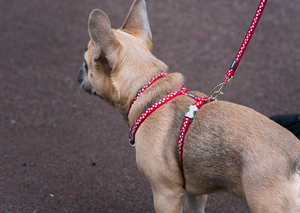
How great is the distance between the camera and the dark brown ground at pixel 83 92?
4219 millimetres

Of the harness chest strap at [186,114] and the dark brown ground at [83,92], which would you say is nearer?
the harness chest strap at [186,114]

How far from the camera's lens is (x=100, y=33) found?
2.82 metres

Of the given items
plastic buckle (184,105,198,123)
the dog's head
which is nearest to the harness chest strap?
plastic buckle (184,105,198,123)

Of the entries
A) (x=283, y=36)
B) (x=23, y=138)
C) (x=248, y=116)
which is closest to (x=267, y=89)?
(x=283, y=36)

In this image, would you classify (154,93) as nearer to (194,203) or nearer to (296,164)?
(296,164)

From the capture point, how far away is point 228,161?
2416 mm

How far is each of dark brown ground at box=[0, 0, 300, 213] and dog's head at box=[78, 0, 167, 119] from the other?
1.38 m

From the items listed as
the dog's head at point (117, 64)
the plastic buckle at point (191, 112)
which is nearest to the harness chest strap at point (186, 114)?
the plastic buckle at point (191, 112)

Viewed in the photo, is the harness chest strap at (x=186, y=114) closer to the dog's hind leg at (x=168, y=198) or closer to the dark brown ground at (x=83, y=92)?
the dog's hind leg at (x=168, y=198)

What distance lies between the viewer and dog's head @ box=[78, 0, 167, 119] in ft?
9.32

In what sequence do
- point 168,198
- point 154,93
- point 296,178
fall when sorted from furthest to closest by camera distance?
point 154,93
point 168,198
point 296,178

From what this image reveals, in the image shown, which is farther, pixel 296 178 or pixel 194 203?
pixel 194 203

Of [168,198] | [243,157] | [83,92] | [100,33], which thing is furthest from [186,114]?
[83,92]

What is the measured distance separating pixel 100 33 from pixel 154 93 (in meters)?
0.73
